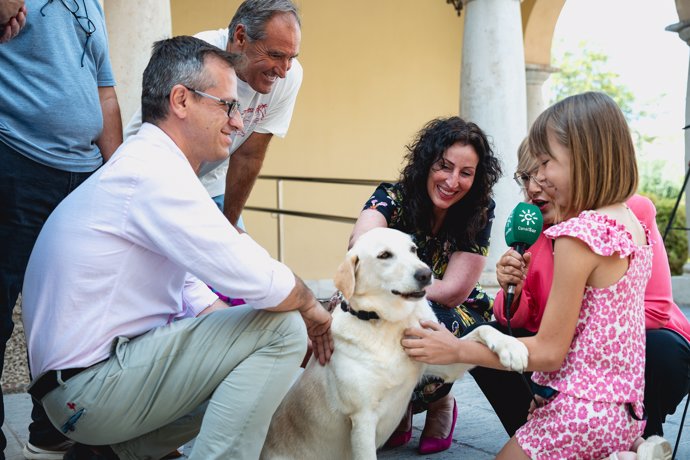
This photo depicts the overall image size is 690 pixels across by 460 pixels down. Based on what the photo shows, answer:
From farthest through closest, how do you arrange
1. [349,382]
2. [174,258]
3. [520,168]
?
[520,168], [349,382], [174,258]

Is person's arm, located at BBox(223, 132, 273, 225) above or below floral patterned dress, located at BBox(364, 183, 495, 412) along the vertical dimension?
above

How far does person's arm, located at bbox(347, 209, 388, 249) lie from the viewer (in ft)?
11.1

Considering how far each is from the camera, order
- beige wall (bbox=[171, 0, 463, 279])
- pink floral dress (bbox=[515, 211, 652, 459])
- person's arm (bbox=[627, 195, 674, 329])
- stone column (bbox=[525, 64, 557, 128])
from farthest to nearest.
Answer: stone column (bbox=[525, 64, 557, 128])
beige wall (bbox=[171, 0, 463, 279])
person's arm (bbox=[627, 195, 674, 329])
pink floral dress (bbox=[515, 211, 652, 459])

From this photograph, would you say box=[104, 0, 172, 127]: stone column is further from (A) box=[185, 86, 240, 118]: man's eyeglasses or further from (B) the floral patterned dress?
(A) box=[185, 86, 240, 118]: man's eyeglasses

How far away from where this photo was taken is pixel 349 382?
2.77 m

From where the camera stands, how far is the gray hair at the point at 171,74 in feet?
8.41

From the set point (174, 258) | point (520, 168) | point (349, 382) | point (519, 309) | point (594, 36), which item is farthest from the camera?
point (594, 36)

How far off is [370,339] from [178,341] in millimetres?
683

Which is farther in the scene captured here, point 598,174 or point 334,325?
point 334,325

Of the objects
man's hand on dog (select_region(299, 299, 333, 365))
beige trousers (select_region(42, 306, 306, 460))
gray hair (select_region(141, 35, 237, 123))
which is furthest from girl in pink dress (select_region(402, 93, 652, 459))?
gray hair (select_region(141, 35, 237, 123))

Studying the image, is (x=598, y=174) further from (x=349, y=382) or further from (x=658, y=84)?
(x=658, y=84)

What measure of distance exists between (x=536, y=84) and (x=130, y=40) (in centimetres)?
676

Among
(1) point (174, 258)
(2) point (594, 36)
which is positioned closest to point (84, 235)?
(1) point (174, 258)

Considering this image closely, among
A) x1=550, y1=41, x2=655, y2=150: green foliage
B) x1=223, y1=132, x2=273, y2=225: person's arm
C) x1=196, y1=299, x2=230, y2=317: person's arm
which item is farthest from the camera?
x1=550, y1=41, x2=655, y2=150: green foliage
